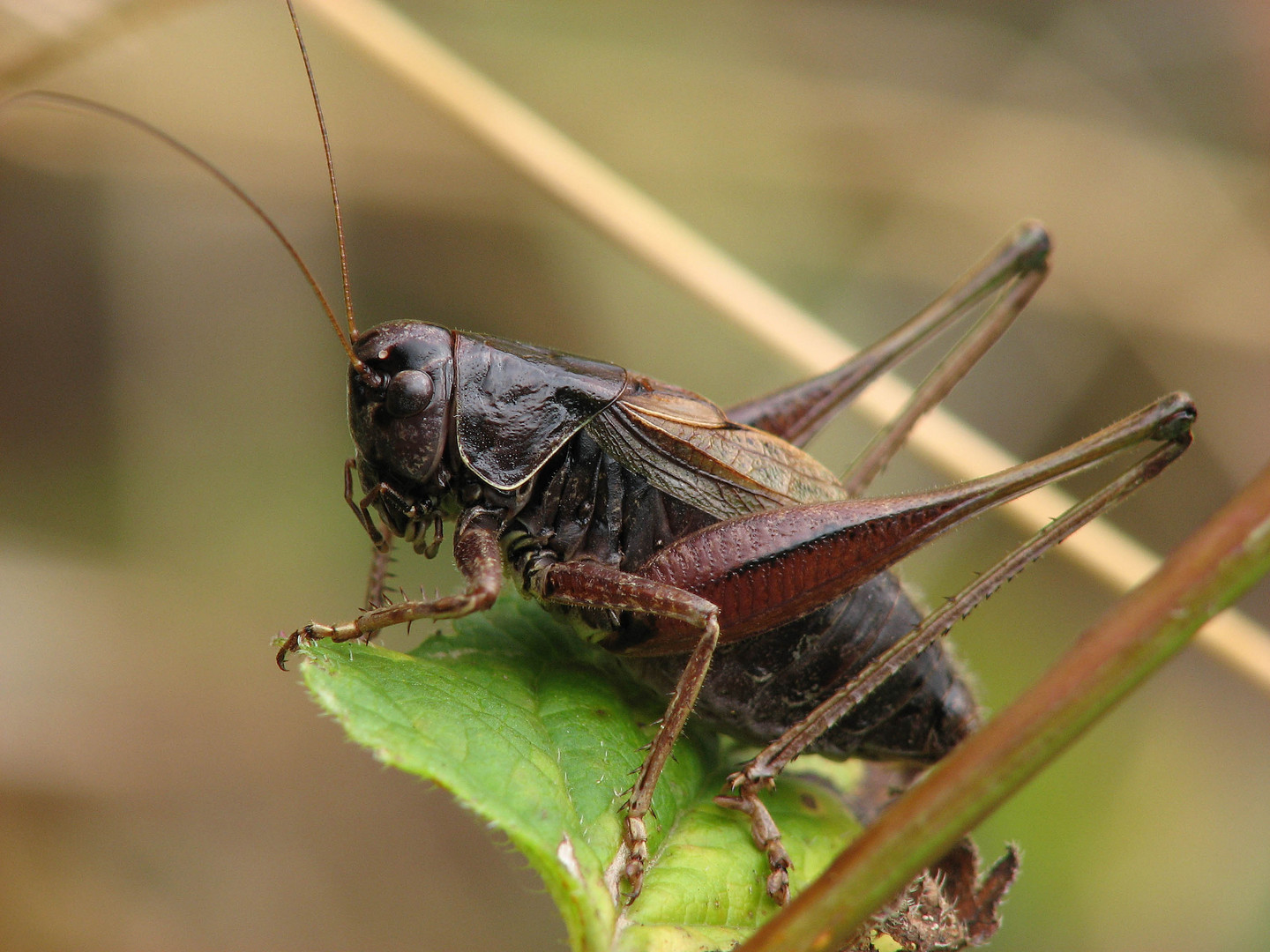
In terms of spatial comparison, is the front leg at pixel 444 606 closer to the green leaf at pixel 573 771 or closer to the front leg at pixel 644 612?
the green leaf at pixel 573 771

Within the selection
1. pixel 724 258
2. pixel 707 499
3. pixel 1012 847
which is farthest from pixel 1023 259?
pixel 1012 847

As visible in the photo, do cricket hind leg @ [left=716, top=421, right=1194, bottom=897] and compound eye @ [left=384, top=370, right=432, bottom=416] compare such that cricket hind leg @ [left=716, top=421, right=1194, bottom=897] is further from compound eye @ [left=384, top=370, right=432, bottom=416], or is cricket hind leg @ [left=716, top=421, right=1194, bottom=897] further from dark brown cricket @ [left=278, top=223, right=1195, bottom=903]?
compound eye @ [left=384, top=370, right=432, bottom=416]

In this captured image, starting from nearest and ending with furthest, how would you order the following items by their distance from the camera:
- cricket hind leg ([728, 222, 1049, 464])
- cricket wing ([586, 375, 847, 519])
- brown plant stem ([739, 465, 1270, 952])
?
brown plant stem ([739, 465, 1270, 952]), cricket wing ([586, 375, 847, 519]), cricket hind leg ([728, 222, 1049, 464])

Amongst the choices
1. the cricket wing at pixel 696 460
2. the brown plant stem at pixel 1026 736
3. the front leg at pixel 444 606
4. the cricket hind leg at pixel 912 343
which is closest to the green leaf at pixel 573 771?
the front leg at pixel 444 606

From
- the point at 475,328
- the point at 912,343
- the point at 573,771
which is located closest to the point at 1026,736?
the point at 573,771

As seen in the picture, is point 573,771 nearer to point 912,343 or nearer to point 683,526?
point 683,526

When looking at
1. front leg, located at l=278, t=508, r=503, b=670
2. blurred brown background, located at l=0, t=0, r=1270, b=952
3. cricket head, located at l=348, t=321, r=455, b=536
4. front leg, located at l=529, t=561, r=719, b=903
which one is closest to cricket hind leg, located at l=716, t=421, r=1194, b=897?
front leg, located at l=529, t=561, r=719, b=903
